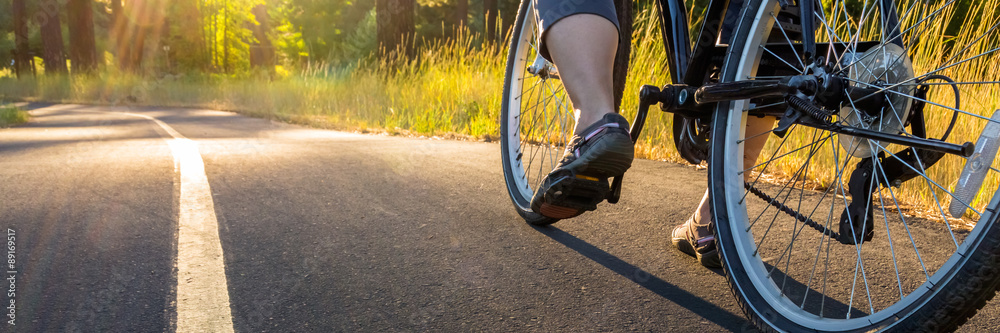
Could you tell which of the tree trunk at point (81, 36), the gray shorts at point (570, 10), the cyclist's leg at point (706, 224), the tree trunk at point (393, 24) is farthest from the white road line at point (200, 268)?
the tree trunk at point (81, 36)

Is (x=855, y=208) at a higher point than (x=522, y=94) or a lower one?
lower

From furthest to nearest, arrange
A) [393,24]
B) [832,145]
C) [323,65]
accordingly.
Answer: [323,65], [393,24], [832,145]

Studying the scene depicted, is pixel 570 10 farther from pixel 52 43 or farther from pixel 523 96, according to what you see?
pixel 52 43

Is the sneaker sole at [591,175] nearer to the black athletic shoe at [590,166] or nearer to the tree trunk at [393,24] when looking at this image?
the black athletic shoe at [590,166]

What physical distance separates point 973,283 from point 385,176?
297cm

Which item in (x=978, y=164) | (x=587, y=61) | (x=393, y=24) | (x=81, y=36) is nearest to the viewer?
(x=978, y=164)

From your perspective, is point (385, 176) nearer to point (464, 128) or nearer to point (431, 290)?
point (431, 290)

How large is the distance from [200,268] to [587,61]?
1.32 m

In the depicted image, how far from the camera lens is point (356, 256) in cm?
217

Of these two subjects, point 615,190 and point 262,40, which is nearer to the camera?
point 615,190

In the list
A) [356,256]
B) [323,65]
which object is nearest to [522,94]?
[356,256]

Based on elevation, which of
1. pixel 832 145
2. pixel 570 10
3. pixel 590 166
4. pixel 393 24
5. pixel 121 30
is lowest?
pixel 590 166

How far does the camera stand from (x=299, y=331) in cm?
158

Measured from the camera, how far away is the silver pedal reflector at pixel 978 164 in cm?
122
